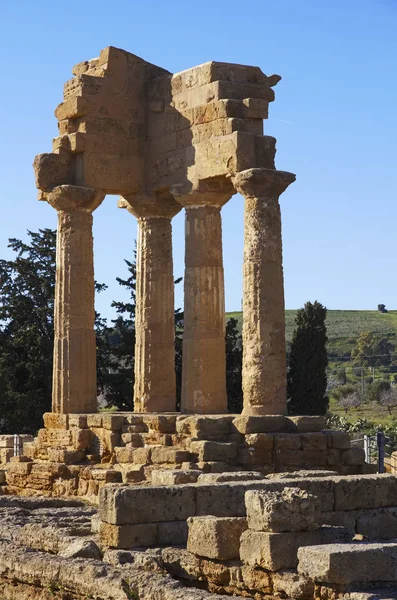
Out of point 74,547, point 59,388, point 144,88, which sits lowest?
point 74,547

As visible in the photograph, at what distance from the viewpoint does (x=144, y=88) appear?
98.2 ft

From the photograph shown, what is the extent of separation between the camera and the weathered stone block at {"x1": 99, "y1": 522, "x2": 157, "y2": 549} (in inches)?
626

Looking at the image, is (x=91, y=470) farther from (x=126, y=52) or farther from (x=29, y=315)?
(x=29, y=315)

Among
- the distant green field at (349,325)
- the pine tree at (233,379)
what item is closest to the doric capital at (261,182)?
the pine tree at (233,379)

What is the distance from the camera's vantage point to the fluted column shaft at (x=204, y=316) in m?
27.5

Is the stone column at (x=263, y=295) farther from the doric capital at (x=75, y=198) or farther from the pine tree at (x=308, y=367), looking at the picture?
the pine tree at (x=308, y=367)

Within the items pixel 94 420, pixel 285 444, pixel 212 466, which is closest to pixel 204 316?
pixel 94 420

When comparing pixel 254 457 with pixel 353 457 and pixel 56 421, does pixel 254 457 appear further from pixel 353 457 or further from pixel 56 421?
pixel 56 421

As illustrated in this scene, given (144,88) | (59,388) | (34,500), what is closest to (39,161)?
(144,88)

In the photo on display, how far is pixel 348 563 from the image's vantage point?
12.9 m

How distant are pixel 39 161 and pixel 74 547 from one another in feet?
48.7

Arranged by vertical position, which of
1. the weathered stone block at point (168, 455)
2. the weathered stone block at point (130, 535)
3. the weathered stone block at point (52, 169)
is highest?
the weathered stone block at point (52, 169)

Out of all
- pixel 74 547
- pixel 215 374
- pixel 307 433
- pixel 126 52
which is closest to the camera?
pixel 74 547

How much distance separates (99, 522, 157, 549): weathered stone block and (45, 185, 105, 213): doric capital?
537 inches
